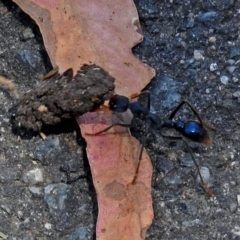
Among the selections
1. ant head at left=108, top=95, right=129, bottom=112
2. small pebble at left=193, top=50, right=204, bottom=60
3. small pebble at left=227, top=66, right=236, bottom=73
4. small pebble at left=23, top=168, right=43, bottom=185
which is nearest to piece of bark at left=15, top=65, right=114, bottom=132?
ant head at left=108, top=95, right=129, bottom=112

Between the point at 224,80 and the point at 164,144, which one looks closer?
the point at 164,144

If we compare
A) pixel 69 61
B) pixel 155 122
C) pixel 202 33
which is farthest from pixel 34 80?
pixel 202 33

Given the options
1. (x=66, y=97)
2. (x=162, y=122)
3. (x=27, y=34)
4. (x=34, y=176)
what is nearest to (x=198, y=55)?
(x=162, y=122)

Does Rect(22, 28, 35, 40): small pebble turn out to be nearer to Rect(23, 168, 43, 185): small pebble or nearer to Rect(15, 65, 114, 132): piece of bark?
Rect(15, 65, 114, 132): piece of bark

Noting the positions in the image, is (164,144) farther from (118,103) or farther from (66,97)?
(66,97)

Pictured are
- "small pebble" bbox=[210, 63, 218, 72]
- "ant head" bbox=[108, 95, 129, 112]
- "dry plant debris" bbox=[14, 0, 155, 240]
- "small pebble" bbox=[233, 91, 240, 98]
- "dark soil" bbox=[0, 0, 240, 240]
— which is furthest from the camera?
"small pebble" bbox=[210, 63, 218, 72]

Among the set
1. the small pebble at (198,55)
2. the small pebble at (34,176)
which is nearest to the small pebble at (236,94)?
the small pebble at (198,55)

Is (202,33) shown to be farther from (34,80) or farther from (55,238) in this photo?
(55,238)
